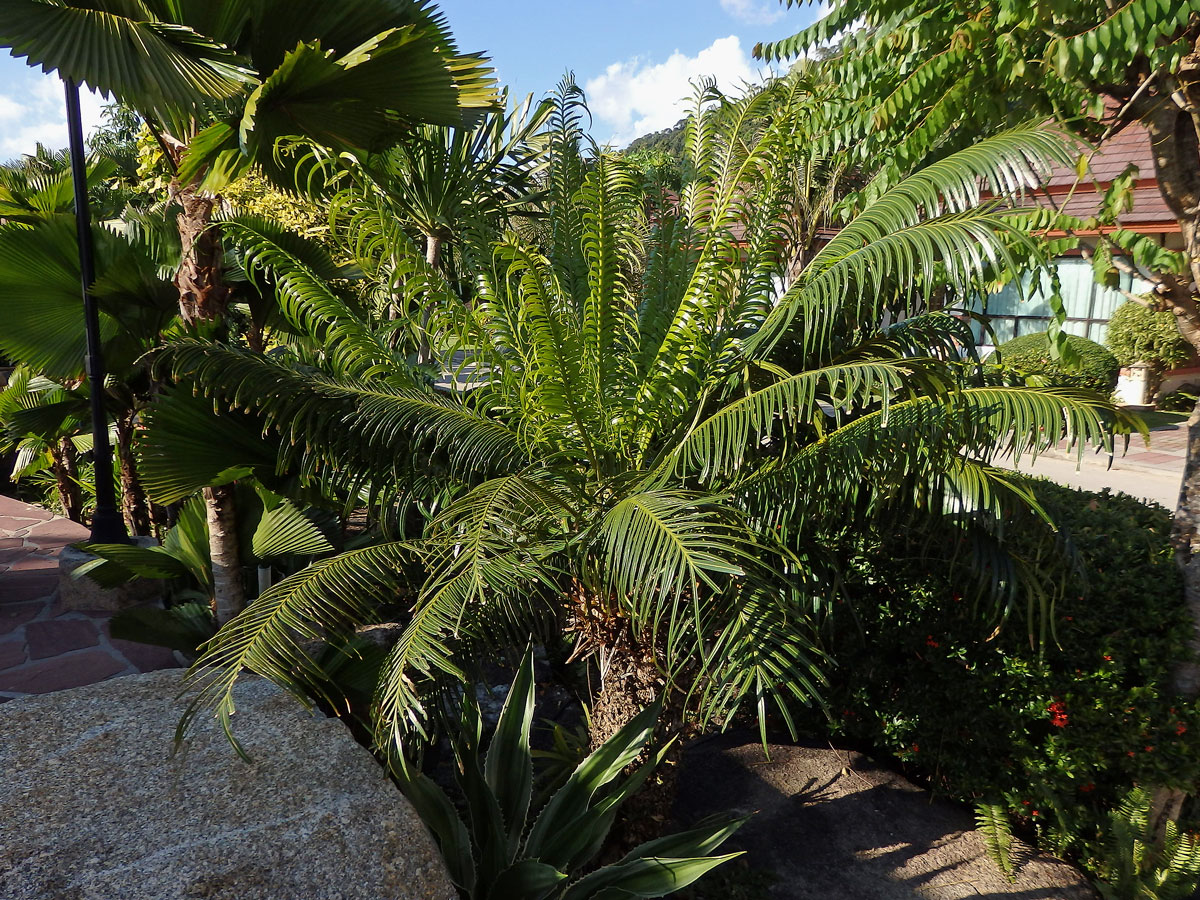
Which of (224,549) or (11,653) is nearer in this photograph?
(224,549)

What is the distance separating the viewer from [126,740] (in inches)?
119

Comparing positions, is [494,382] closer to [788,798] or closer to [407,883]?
[407,883]

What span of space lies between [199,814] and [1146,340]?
15241 millimetres

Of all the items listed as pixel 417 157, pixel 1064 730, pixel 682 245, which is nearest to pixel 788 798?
pixel 1064 730

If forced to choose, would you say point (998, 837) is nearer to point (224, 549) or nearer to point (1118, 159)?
point (224, 549)

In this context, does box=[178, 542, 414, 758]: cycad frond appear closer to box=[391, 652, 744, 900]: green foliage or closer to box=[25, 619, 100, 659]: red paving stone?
box=[391, 652, 744, 900]: green foliage

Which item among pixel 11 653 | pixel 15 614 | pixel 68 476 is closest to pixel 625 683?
pixel 11 653

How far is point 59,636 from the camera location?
16.5 ft

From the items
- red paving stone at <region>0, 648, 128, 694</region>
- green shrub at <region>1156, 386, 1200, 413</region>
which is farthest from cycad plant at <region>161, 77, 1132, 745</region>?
green shrub at <region>1156, 386, 1200, 413</region>

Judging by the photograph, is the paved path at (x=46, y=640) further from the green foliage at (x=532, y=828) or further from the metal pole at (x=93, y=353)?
the green foliage at (x=532, y=828)

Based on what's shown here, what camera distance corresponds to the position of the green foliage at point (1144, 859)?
331 cm

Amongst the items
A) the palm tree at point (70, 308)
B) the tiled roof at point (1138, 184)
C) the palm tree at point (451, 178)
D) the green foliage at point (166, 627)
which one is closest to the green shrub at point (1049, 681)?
the palm tree at point (451, 178)

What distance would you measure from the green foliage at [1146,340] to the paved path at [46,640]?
1435 cm

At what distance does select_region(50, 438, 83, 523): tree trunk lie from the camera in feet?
26.1
